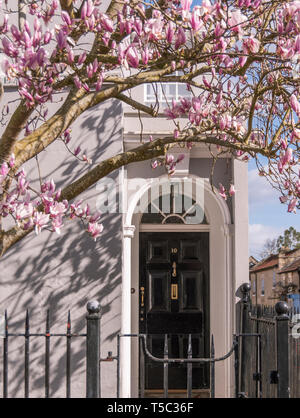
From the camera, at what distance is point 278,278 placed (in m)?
52.4

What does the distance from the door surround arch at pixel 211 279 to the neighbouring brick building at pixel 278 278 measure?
31.4 metres

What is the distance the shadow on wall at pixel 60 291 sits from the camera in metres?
7.63

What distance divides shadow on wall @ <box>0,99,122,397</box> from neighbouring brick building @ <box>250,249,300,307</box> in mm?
33196

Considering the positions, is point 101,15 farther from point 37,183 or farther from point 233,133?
point 37,183

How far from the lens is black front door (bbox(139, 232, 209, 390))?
31.1 feet

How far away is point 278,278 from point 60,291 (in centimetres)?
4703

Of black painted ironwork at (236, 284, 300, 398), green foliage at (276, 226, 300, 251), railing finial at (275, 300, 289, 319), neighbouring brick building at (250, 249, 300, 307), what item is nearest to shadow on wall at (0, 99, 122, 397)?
black painted ironwork at (236, 284, 300, 398)

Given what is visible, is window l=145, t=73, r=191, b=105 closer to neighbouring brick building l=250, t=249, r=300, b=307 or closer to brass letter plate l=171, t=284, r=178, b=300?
brass letter plate l=171, t=284, r=178, b=300

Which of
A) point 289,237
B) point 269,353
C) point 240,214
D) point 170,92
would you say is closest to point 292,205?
point 269,353

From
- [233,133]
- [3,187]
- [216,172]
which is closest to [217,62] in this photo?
[233,133]

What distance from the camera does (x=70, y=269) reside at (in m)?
7.82

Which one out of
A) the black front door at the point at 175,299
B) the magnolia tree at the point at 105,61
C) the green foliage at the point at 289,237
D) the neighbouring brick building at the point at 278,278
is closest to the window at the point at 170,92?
the black front door at the point at 175,299

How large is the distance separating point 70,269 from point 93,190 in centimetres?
121

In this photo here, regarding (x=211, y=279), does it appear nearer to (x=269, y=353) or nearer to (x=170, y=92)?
(x=170, y=92)
